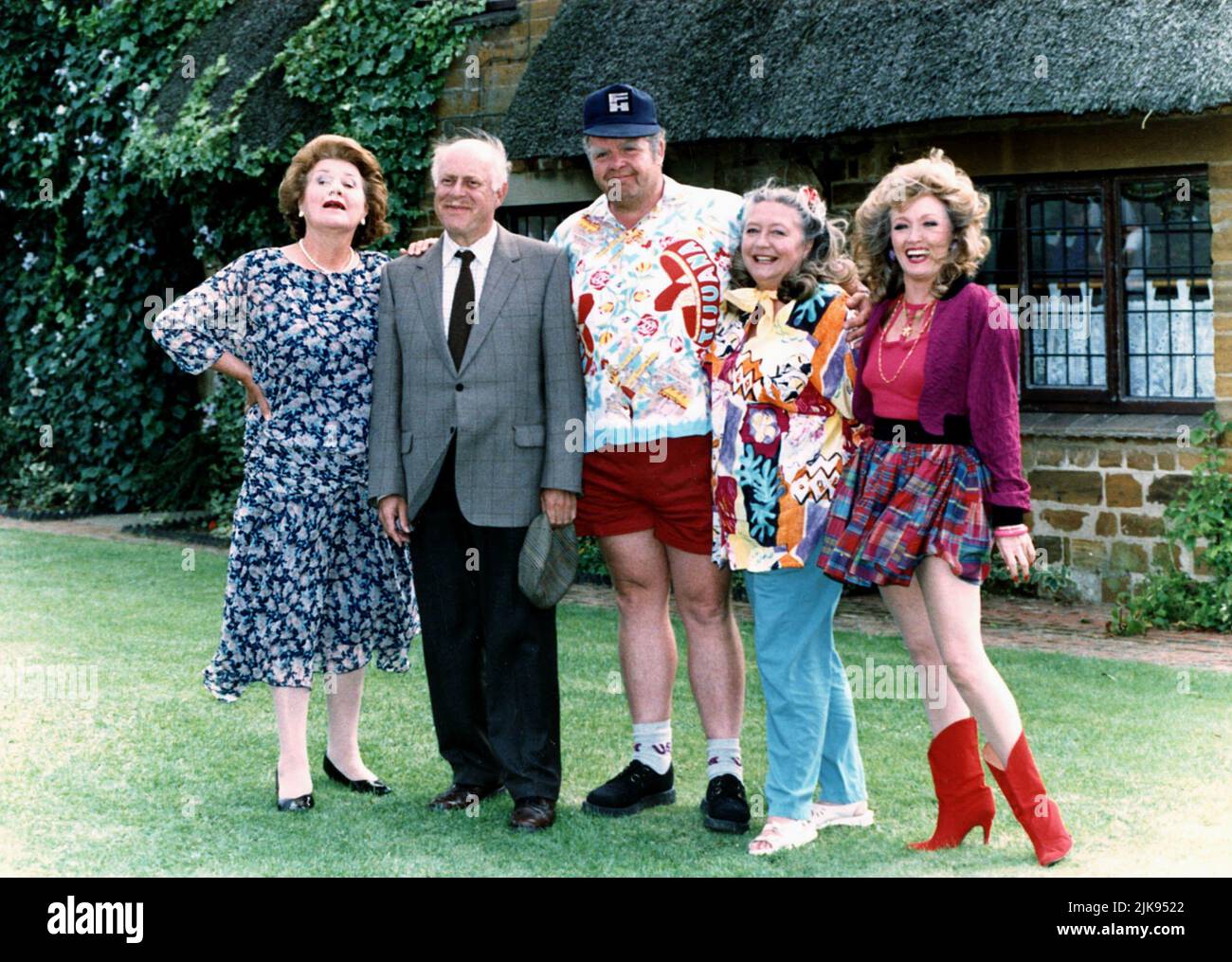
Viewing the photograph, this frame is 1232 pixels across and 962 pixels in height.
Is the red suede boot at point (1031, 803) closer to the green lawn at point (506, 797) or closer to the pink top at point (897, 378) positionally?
the green lawn at point (506, 797)

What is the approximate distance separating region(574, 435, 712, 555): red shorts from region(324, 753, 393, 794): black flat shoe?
135 cm

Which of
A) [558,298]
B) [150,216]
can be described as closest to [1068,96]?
[558,298]

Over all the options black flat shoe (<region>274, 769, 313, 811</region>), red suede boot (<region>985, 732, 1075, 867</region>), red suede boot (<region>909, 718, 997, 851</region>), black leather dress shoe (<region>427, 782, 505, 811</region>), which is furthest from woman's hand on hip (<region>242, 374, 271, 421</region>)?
red suede boot (<region>985, 732, 1075, 867</region>)

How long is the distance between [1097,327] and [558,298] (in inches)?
220

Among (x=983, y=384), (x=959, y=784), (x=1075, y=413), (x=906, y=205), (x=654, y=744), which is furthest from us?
(x=1075, y=413)

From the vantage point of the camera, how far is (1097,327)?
32.5 feet

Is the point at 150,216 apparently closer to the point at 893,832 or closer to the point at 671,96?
the point at 671,96

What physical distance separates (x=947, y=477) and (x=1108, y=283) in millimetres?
5538

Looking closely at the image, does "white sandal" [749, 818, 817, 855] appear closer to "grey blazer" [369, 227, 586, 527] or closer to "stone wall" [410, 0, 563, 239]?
"grey blazer" [369, 227, 586, 527]

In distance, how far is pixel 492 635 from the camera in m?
5.35

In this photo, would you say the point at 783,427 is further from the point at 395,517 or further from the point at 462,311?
the point at 395,517

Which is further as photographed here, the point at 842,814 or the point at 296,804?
the point at 296,804

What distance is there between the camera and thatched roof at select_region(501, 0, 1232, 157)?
8609 mm

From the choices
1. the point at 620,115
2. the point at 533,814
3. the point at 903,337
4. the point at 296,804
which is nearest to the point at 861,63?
the point at 620,115
